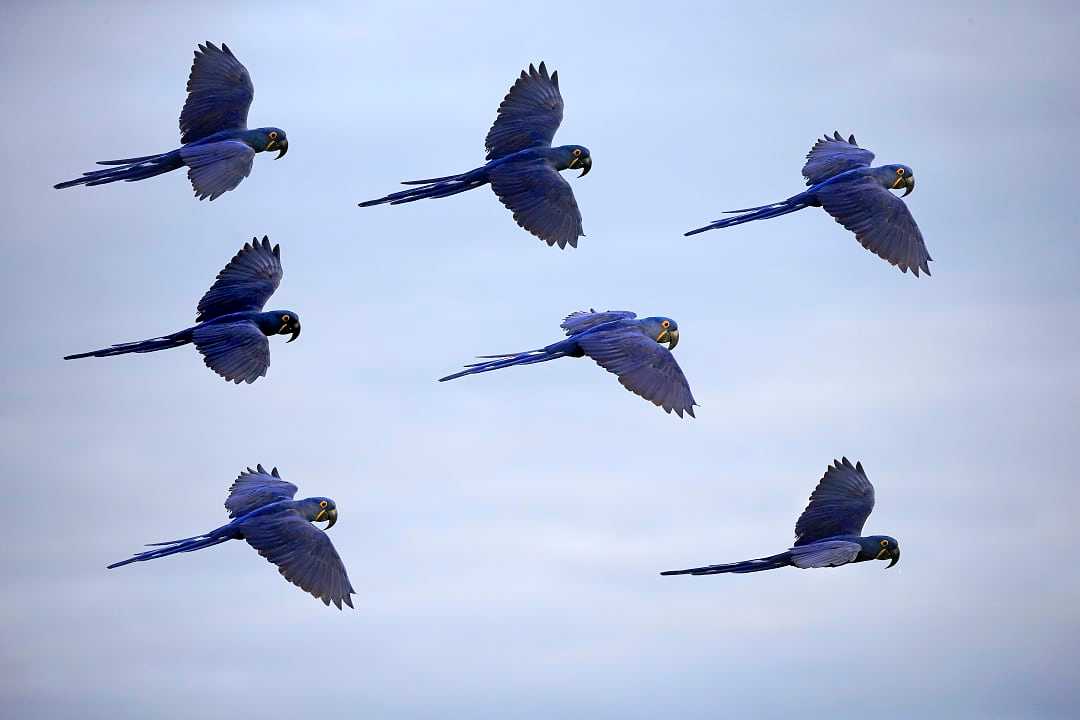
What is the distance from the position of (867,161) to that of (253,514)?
596 inches

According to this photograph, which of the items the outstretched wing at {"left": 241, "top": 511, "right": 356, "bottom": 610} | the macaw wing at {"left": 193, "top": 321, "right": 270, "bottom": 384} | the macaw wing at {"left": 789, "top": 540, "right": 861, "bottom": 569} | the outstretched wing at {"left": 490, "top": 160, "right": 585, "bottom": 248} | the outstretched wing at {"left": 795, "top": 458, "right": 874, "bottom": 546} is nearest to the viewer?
the outstretched wing at {"left": 241, "top": 511, "right": 356, "bottom": 610}

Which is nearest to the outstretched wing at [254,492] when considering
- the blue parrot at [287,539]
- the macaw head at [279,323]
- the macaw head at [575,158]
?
the blue parrot at [287,539]

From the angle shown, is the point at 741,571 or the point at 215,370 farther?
the point at 215,370

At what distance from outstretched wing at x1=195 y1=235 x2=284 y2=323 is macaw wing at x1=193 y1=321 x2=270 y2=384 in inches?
44.9

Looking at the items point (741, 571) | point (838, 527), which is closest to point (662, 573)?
point (741, 571)

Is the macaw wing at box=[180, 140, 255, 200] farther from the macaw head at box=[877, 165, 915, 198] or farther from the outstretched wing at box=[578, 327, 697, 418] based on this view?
the macaw head at box=[877, 165, 915, 198]

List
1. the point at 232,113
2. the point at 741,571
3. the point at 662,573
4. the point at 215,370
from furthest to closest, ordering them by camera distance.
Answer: the point at 232,113, the point at 215,370, the point at 741,571, the point at 662,573

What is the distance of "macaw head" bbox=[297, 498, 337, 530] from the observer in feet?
136

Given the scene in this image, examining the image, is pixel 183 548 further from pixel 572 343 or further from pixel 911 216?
pixel 911 216

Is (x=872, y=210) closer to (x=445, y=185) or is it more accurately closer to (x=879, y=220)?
(x=879, y=220)

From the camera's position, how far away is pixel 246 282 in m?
44.7

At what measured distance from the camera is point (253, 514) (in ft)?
134

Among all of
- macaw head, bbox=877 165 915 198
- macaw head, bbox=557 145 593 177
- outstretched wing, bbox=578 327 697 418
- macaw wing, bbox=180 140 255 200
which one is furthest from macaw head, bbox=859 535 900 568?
macaw wing, bbox=180 140 255 200

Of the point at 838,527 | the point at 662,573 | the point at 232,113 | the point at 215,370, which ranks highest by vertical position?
the point at 232,113
